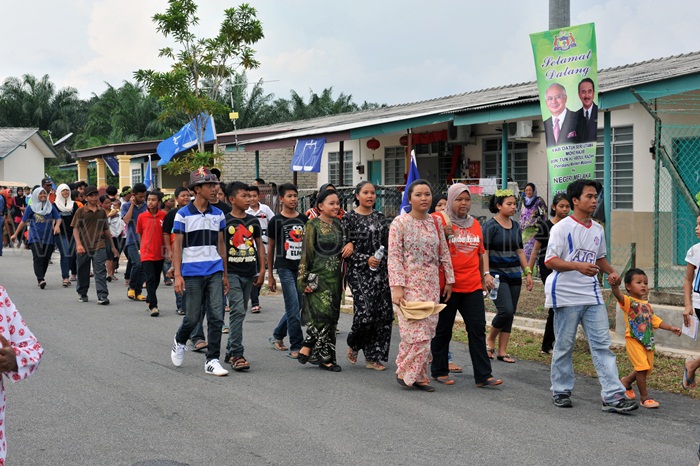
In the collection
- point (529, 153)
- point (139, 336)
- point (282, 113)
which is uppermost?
point (282, 113)

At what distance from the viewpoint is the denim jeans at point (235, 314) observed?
26.6 feet

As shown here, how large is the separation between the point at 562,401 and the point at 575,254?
1.24m

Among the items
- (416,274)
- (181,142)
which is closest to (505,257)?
(416,274)

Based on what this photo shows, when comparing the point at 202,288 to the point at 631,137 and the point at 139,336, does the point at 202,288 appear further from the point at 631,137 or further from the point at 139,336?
the point at 631,137

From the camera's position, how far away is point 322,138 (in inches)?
773

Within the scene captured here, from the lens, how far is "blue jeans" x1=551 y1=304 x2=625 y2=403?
6.64 metres

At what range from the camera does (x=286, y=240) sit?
9.05 metres

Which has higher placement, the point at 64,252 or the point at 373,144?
the point at 373,144

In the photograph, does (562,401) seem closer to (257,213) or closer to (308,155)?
(257,213)

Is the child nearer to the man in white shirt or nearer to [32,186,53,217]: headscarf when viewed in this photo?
the man in white shirt

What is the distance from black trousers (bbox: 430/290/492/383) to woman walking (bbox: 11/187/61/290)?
9.60 metres

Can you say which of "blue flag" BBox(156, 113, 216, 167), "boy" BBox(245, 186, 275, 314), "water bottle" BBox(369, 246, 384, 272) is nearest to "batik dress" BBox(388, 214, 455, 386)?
"water bottle" BBox(369, 246, 384, 272)

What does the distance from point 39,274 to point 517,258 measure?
9.82 m

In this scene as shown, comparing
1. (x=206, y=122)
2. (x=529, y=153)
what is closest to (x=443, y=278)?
(x=529, y=153)
